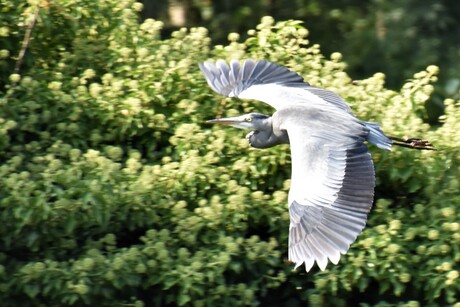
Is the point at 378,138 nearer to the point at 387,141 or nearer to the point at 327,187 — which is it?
the point at 387,141

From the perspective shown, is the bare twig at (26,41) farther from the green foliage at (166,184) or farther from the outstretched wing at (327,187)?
the outstretched wing at (327,187)

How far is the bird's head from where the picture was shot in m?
6.30

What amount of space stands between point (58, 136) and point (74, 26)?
76cm

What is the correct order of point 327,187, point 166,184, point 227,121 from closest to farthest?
1. point 327,187
2. point 166,184
3. point 227,121

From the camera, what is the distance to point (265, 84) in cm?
667

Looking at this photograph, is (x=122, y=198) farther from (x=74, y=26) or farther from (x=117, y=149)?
(x=74, y=26)

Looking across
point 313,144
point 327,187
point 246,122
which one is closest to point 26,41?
point 246,122

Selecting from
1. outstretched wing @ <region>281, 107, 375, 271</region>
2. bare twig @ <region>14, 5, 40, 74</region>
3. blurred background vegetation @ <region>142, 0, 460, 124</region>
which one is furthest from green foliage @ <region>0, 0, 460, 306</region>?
blurred background vegetation @ <region>142, 0, 460, 124</region>

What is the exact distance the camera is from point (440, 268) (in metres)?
5.97

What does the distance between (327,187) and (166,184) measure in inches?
36.7

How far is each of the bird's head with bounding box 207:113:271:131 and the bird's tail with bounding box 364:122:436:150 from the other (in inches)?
22.8

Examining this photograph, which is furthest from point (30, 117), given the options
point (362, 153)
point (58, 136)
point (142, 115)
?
point (362, 153)

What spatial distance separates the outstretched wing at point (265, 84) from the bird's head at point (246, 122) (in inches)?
5.3

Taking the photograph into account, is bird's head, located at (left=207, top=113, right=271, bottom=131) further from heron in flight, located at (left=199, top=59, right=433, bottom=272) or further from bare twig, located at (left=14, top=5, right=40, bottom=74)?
bare twig, located at (left=14, top=5, right=40, bottom=74)
